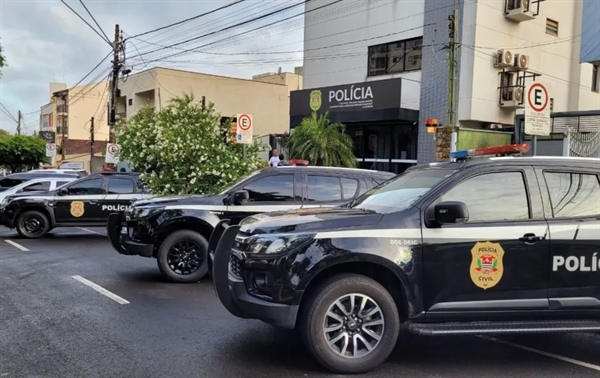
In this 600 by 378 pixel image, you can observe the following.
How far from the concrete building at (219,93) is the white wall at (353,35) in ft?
36.2

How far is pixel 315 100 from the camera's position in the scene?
21.9m

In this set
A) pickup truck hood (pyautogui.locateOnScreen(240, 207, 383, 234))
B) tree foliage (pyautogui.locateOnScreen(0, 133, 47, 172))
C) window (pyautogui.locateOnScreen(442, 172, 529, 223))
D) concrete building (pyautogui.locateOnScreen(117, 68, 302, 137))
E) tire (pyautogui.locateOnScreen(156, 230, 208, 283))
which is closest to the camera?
pickup truck hood (pyautogui.locateOnScreen(240, 207, 383, 234))

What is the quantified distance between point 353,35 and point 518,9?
21.9 ft

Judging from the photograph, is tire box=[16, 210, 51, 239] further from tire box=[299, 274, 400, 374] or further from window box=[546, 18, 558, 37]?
window box=[546, 18, 558, 37]

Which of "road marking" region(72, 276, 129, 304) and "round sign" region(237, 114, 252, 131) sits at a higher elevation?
"round sign" region(237, 114, 252, 131)

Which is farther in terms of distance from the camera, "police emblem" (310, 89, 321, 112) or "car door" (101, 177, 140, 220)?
"police emblem" (310, 89, 321, 112)

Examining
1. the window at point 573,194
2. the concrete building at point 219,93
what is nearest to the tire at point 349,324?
the window at point 573,194

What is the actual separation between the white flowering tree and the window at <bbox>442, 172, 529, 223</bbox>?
675 cm

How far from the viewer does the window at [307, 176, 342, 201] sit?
8367 mm

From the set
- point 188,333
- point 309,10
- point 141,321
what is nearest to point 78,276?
point 141,321

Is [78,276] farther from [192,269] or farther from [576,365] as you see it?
[576,365]

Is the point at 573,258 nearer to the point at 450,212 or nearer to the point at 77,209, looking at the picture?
the point at 450,212

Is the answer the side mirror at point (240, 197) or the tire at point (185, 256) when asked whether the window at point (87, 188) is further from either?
the side mirror at point (240, 197)

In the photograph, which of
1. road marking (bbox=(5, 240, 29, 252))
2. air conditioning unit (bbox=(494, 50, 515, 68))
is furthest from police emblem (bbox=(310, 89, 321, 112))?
road marking (bbox=(5, 240, 29, 252))
